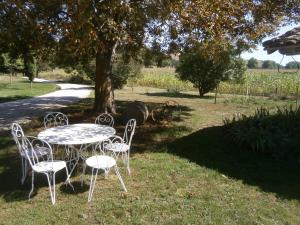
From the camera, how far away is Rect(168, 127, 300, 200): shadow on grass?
7008 millimetres

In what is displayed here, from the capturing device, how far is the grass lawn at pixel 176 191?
5.55 m

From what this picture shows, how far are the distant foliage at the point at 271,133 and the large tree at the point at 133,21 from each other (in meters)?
2.84

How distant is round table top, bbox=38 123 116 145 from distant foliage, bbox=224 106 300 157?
387cm

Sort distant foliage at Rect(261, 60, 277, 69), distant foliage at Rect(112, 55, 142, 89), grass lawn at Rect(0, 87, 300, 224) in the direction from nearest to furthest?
grass lawn at Rect(0, 87, 300, 224), distant foliage at Rect(112, 55, 142, 89), distant foliage at Rect(261, 60, 277, 69)

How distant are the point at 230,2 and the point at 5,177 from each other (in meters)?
7.16

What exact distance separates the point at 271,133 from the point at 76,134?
198 inches

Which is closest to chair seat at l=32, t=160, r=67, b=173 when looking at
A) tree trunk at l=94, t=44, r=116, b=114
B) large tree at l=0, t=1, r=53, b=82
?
large tree at l=0, t=1, r=53, b=82

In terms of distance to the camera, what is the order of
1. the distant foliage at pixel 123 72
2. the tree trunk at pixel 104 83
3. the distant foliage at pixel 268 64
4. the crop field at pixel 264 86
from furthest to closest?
the distant foliage at pixel 268 64, the distant foliage at pixel 123 72, the crop field at pixel 264 86, the tree trunk at pixel 104 83

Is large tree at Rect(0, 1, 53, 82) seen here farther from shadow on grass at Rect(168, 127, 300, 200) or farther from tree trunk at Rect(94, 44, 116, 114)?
shadow on grass at Rect(168, 127, 300, 200)

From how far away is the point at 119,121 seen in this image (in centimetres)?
1205

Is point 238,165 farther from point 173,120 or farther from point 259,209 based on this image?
point 173,120

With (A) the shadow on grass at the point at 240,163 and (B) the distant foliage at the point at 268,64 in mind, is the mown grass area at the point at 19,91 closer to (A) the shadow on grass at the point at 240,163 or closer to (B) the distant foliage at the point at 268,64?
(A) the shadow on grass at the point at 240,163

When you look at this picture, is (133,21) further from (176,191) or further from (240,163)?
(176,191)

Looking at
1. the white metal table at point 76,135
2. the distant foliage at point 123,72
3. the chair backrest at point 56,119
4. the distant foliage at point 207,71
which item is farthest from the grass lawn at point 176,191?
the distant foliage at point 123,72
